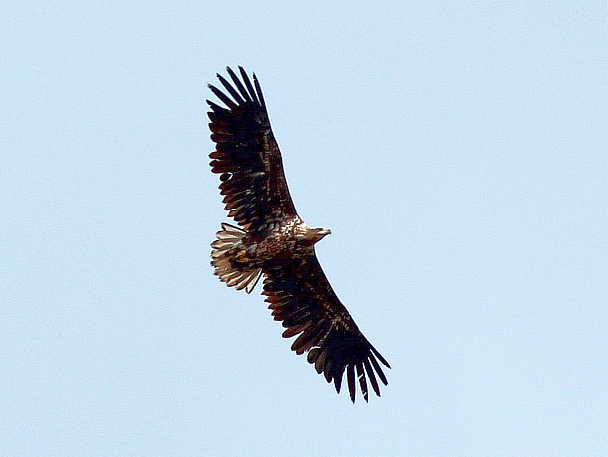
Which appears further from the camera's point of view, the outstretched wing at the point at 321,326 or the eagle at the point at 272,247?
the outstretched wing at the point at 321,326

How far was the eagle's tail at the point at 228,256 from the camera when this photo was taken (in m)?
20.4

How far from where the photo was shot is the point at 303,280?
20.8 meters

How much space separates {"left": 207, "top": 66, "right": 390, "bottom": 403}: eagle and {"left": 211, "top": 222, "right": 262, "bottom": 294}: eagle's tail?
15mm

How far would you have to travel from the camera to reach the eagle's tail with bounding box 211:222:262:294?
20.4m

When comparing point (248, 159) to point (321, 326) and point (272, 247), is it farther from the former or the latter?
point (321, 326)

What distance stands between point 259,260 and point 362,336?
2.14 m

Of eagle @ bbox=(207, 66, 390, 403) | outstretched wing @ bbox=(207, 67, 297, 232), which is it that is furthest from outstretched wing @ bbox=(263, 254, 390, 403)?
outstretched wing @ bbox=(207, 67, 297, 232)

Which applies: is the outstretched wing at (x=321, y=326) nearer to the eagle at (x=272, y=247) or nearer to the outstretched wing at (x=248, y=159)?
the eagle at (x=272, y=247)

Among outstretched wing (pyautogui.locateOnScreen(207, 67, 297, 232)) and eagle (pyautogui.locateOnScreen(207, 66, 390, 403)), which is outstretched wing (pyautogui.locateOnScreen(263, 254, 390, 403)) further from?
outstretched wing (pyautogui.locateOnScreen(207, 67, 297, 232))

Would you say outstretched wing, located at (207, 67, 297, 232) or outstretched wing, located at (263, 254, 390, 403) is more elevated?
outstretched wing, located at (207, 67, 297, 232)

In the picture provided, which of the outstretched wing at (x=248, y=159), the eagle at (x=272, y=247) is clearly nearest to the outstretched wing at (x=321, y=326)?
the eagle at (x=272, y=247)

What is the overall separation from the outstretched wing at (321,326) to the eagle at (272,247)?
0.01 metres

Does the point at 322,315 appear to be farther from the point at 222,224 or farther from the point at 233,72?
the point at 233,72

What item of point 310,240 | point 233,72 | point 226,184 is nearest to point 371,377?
point 310,240
